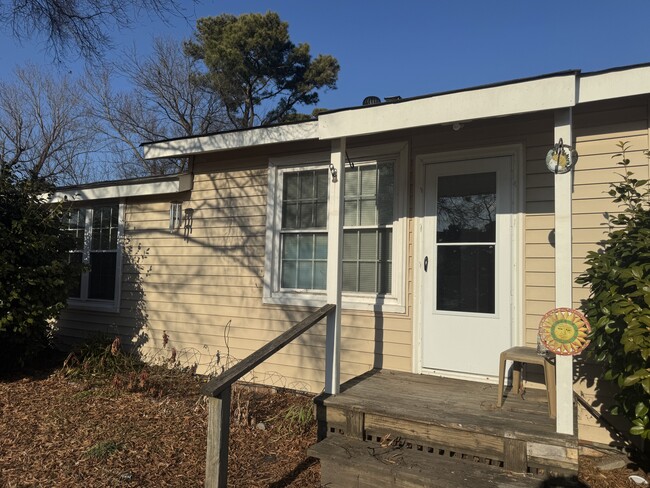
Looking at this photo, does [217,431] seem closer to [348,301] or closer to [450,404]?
[450,404]

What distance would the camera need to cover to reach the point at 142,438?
414 centimetres

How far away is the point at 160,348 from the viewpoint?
21.2 feet

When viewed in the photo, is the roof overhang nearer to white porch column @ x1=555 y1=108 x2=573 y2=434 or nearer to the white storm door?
white porch column @ x1=555 y1=108 x2=573 y2=434

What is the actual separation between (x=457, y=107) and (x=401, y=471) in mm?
2638

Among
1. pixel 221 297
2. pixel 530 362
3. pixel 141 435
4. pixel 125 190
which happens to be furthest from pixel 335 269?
pixel 125 190

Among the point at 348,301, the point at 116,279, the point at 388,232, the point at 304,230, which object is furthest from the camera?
the point at 116,279

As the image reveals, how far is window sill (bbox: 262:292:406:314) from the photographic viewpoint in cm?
475

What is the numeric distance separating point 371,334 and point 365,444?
4.91 feet

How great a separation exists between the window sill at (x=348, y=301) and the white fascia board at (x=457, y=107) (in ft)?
5.57

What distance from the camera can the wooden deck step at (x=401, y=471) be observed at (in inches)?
114

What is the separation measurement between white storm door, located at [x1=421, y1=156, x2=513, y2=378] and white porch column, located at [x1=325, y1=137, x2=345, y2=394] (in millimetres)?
950

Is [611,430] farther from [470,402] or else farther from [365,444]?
[365,444]

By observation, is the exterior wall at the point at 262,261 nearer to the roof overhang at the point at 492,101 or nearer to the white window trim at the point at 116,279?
the white window trim at the point at 116,279

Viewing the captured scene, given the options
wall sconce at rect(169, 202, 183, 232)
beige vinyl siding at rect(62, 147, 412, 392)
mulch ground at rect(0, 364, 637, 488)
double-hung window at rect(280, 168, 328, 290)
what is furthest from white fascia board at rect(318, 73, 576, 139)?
wall sconce at rect(169, 202, 183, 232)
